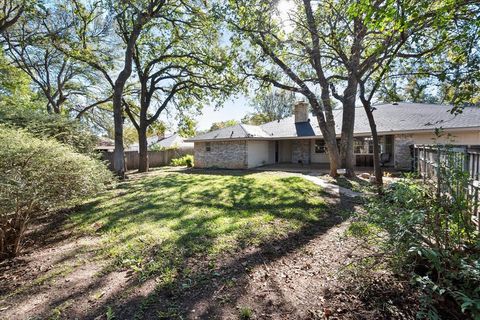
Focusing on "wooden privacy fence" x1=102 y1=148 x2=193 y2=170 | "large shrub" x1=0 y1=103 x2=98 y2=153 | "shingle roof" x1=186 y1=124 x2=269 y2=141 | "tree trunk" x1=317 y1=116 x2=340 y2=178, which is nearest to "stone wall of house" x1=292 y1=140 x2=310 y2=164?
"shingle roof" x1=186 y1=124 x2=269 y2=141

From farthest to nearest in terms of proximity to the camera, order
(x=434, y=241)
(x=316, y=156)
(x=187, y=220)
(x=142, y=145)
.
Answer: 1. (x=316, y=156)
2. (x=142, y=145)
3. (x=187, y=220)
4. (x=434, y=241)

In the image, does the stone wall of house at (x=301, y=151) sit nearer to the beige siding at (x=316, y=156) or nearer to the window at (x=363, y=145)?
the beige siding at (x=316, y=156)

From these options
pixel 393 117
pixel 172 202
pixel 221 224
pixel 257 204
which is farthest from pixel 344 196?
pixel 393 117

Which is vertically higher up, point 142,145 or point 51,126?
point 51,126

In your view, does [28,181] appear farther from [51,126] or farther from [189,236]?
[51,126]

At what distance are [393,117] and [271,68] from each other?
8.48m

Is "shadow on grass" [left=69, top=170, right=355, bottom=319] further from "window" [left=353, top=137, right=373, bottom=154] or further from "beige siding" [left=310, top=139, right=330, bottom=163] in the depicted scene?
"beige siding" [left=310, top=139, right=330, bottom=163]

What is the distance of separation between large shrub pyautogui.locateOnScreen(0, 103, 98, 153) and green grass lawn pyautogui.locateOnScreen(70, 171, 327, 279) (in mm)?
2031

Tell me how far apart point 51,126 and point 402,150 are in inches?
650

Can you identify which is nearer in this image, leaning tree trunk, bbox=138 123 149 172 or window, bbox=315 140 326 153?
leaning tree trunk, bbox=138 123 149 172

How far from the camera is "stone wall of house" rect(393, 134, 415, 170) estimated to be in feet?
45.6

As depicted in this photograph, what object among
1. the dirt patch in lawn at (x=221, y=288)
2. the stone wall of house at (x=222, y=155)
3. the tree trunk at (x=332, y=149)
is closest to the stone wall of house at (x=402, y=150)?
the tree trunk at (x=332, y=149)

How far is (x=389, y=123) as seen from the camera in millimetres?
14711

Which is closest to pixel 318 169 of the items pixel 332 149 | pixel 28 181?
pixel 332 149
